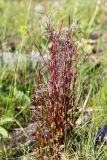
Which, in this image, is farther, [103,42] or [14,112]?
[103,42]

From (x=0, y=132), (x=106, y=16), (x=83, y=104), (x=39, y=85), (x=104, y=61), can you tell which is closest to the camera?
(x=39, y=85)

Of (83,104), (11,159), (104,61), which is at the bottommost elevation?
(11,159)

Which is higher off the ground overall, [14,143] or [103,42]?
[103,42]

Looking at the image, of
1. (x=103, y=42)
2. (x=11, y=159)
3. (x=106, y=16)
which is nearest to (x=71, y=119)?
(x=11, y=159)

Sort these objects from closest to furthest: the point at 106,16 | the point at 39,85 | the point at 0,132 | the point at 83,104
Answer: the point at 39,85 → the point at 0,132 → the point at 83,104 → the point at 106,16

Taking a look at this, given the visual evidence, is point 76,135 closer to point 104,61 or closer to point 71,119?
point 71,119

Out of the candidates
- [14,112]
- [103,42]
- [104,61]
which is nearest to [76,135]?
[14,112]
